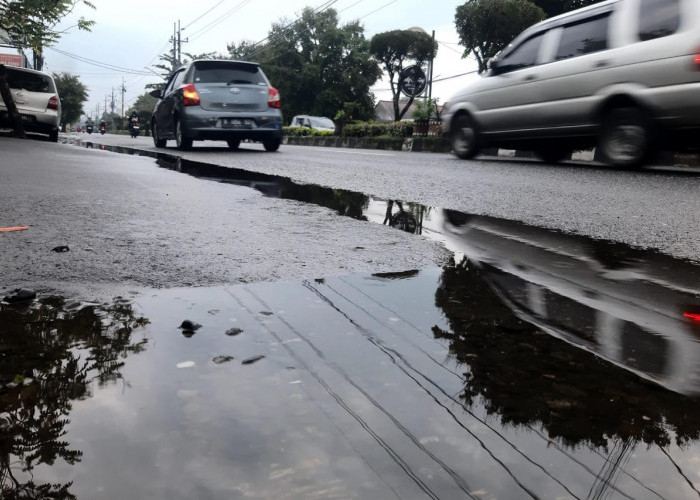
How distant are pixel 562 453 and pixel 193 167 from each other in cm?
719

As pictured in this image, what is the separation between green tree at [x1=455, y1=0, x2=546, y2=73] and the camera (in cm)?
2059

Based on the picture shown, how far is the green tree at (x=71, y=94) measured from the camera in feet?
252

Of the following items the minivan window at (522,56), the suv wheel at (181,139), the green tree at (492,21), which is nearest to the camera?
the minivan window at (522,56)

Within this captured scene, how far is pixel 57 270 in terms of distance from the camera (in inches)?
96.0

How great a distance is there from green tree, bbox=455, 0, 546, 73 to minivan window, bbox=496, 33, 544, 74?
41.9 ft

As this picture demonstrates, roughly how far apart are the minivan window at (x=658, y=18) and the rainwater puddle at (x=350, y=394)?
17.8 feet

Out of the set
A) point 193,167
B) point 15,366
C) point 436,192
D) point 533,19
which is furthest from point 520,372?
point 533,19

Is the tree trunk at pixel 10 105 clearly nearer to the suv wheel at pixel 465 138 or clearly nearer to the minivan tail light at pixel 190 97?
the minivan tail light at pixel 190 97

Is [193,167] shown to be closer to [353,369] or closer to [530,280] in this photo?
[530,280]

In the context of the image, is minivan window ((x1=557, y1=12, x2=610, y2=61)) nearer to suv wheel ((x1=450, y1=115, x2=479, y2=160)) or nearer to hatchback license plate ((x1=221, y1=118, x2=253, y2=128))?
suv wheel ((x1=450, y1=115, x2=479, y2=160))

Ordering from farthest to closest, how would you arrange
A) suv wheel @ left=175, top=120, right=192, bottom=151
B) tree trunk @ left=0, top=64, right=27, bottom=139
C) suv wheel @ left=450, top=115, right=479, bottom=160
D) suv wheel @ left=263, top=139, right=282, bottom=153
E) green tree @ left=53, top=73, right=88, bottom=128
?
green tree @ left=53, top=73, right=88, bottom=128 → tree trunk @ left=0, top=64, right=27, bottom=139 → suv wheel @ left=263, top=139, right=282, bottom=153 → suv wheel @ left=175, top=120, right=192, bottom=151 → suv wheel @ left=450, top=115, right=479, bottom=160

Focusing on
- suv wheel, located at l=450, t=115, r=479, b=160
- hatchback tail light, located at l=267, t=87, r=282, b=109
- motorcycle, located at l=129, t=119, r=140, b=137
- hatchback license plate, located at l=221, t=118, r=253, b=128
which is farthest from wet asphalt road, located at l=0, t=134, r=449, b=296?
motorcycle, located at l=129, t=119, r=140, b=137

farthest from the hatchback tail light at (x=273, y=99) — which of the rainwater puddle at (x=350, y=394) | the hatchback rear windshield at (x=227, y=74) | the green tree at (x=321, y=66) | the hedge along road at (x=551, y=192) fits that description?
the green tree at (x=321, y=66)

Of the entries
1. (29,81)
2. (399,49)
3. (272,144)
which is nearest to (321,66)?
(399,49)
